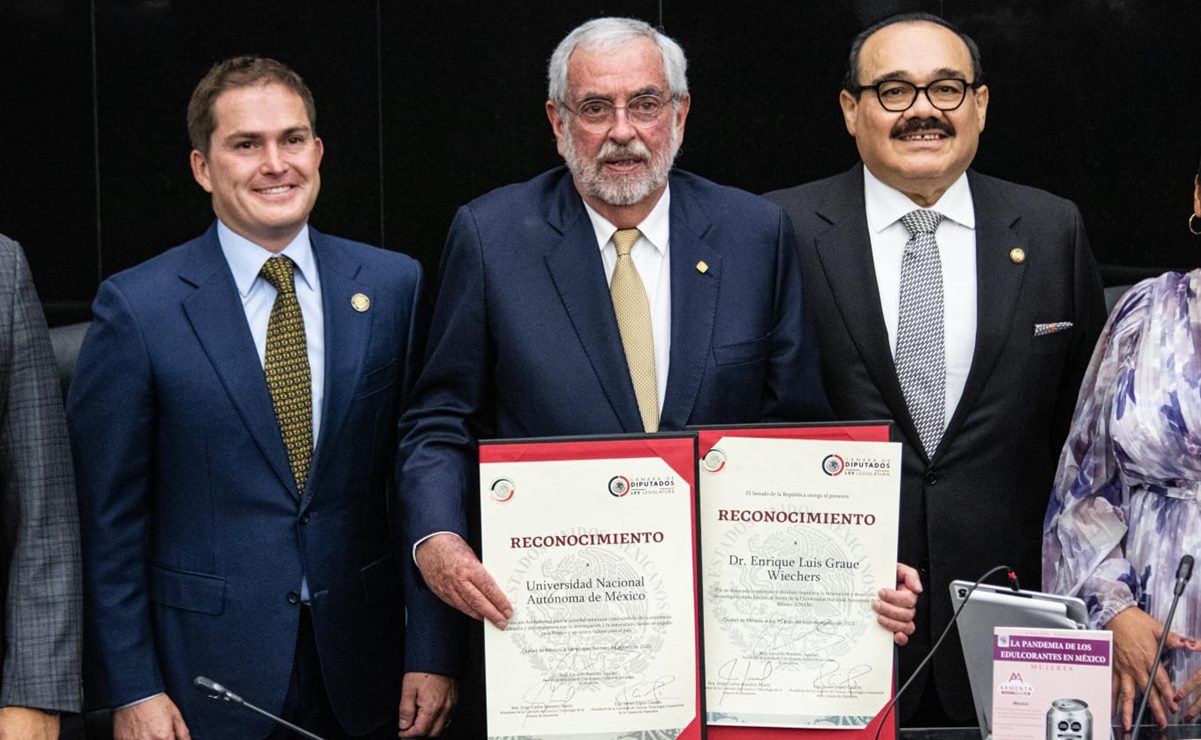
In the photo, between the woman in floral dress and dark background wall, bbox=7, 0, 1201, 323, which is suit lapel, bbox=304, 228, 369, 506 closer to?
the woman in floral dress

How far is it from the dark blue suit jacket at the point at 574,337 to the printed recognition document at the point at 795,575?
297 mm

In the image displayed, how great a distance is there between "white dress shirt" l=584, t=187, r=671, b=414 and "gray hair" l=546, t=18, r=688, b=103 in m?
0.20

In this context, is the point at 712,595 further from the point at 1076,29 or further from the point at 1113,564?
the point at 1076,29

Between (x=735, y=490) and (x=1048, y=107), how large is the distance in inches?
122

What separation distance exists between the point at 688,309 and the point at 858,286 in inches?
20.1

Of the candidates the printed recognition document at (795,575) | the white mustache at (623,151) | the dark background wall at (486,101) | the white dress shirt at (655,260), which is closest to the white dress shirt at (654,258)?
the white dress shirt at (655,260)

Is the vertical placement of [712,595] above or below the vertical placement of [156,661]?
above

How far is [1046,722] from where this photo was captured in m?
2.17

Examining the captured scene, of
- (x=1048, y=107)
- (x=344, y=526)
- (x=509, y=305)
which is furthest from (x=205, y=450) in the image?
(x=1048, y=107)

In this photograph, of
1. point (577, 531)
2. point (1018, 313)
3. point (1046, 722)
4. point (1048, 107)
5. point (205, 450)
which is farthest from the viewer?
point (1048, 107)

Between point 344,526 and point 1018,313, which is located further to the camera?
point 1018,313

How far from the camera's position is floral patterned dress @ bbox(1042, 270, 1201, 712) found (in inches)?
105

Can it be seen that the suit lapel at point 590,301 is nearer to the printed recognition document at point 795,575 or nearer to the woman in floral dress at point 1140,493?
the printed recognition document at point 795,575

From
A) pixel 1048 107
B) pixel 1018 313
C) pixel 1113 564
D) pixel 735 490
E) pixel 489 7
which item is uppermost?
pixel 489 7
